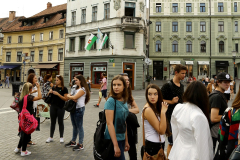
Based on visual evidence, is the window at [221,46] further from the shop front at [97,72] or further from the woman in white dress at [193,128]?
the woman in white dress at [193,128]

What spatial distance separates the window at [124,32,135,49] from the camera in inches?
1000

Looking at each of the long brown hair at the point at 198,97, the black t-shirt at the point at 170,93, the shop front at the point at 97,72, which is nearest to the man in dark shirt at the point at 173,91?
the black t-shirt at the point at 170,93

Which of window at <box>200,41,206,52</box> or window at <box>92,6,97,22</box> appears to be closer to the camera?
window at <box>92,6,97,22</box>

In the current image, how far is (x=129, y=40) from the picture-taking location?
25.5 m

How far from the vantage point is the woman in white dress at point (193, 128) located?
218 centimetres

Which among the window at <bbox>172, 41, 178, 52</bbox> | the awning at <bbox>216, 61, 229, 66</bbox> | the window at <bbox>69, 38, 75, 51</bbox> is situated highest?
the window at <bbox>172, 41, 178, 52</bbox>

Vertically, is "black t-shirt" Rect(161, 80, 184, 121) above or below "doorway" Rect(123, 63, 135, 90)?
below

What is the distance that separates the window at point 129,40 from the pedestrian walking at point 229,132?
23809mm

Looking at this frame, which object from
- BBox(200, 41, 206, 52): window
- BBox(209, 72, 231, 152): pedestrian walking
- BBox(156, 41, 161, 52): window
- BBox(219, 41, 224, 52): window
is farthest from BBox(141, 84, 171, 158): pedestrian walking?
BBox(219, 41, 224, 52): window

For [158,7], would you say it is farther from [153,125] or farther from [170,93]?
[153,125]

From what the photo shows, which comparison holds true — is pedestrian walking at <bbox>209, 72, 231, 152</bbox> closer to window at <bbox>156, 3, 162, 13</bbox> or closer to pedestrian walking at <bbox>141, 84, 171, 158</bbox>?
pedestrian walking at <bbox>141, 84, 171, 158</bbox>

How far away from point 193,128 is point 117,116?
1045 millimetres

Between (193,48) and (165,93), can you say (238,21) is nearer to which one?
(193,48)

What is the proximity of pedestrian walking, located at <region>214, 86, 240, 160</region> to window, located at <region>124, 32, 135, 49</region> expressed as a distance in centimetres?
2381
